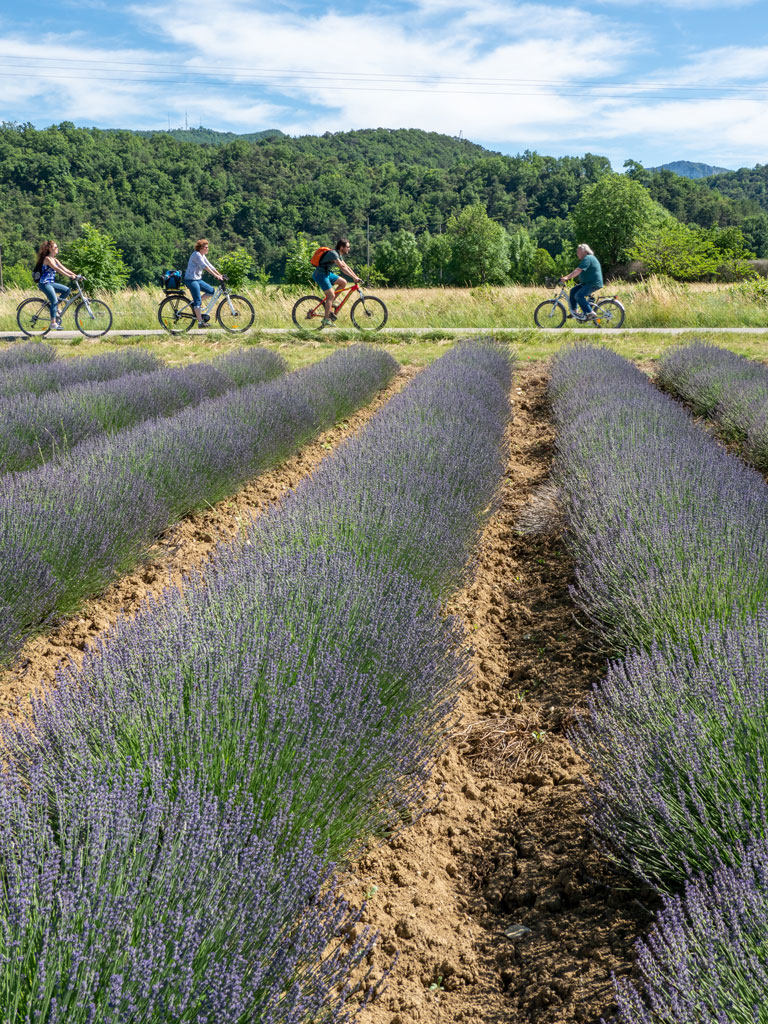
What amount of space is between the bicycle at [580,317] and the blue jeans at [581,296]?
11cm

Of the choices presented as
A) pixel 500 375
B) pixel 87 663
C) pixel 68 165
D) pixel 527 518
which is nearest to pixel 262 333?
pixel 500 375

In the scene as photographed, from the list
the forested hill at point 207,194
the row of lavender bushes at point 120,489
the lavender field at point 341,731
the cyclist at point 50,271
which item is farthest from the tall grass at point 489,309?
the forested hill at point 207,194

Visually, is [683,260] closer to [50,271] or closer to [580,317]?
[580,317]

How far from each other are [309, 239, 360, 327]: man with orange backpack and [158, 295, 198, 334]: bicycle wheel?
2.27 metres

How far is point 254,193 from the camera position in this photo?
186 ft

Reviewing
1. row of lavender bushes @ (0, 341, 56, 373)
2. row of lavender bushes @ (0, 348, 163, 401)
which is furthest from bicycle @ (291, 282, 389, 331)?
row of lavender bushes @ (0, 341, 56, 373)

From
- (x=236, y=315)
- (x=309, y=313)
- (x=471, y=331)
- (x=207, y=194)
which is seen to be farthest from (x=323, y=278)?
(x=207, y=194)

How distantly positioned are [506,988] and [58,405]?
516 centimetres

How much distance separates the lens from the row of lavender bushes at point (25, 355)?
8453 mm

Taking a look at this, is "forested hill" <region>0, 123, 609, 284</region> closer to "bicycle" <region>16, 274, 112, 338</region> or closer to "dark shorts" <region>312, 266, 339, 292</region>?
"bicycle" <region>16, 274, 112, 338</region>

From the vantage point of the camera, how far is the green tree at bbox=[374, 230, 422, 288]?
238ft

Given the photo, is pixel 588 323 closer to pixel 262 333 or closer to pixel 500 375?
pixel 262 333

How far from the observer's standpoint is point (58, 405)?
565cm

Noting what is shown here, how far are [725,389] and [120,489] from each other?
211 inches
